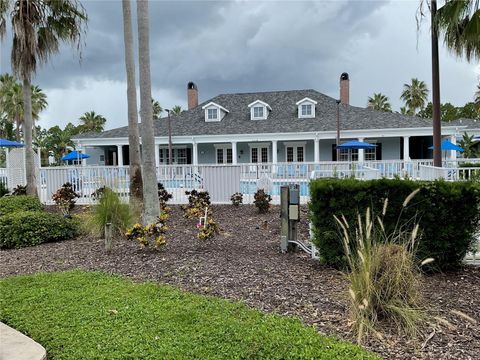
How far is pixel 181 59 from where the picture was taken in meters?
13.0

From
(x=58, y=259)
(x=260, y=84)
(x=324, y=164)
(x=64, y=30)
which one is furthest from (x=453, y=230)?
(x=260, y=84)

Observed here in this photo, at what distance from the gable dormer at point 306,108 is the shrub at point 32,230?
20.0m

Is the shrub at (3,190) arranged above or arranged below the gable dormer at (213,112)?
Answer: below

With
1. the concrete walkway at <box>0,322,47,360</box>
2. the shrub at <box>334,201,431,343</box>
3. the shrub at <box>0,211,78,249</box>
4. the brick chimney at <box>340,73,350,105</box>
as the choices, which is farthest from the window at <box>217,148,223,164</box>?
the concrete walkway at <box>0,322,47,360</box>

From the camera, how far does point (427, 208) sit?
16.4 ft

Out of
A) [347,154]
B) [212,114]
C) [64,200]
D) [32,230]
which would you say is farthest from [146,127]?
[212,114]

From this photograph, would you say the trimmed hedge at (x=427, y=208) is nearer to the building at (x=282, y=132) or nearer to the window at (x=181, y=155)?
the building at (x=282, y=132)

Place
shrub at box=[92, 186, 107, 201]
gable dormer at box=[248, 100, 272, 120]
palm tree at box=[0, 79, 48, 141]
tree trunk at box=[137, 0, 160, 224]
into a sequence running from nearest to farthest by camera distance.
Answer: tree trunk at box=[137, 0, 160, 224] → shrub at box=[92, 186, 107, 201] → gable dormer at box=[248, 100, 272, 120] → palm tree at box=[0, 79, 48, 141]

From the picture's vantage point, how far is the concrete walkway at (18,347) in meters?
2.97

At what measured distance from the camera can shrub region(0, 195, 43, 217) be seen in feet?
30.9

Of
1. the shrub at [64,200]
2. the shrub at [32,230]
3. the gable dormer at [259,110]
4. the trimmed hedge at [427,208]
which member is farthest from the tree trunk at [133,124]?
the gable dormer at [259,110]

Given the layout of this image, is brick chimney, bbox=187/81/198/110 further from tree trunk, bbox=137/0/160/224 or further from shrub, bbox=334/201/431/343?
shrub, bbox=334/201/431/343

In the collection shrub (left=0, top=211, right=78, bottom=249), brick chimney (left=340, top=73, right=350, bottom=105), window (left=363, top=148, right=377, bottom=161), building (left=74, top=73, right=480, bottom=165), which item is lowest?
shrub (left=0, top=211, right=78, bottom=249)

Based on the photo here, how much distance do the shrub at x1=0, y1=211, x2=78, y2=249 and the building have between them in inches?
658
